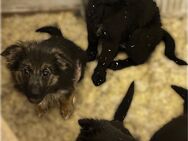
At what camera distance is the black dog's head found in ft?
7.16

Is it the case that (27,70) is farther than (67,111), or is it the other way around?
(67,111)

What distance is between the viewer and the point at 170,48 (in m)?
2.68

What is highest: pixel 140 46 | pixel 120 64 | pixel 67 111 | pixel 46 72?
pixel 46 72

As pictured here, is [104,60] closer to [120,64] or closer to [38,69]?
[120,64]

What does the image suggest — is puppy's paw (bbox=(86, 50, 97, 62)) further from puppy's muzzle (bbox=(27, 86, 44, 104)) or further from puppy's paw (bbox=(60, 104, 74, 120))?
puppy's muzzle (bbox=(27, 86, 44, 104))

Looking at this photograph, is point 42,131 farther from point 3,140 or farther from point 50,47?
point 3,140

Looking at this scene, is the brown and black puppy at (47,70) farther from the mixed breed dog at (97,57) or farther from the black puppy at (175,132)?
the black puppy at (175,132)

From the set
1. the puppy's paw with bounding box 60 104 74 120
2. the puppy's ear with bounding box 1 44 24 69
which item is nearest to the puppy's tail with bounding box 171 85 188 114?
the puppy's paw with bounding box 60 104 74 120

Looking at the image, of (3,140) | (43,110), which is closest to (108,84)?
(43,110)

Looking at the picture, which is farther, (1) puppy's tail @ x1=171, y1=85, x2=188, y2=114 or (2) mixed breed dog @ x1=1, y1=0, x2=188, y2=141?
(1) puppy's tail @ x1=171, y1=85, x2=188, y2=114

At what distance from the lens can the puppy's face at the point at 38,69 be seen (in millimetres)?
2180

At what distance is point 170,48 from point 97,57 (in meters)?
0.43

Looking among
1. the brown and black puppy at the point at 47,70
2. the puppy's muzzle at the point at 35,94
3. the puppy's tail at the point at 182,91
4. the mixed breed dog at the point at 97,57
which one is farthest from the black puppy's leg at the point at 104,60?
the puppy's muzzle at the point at 35,94

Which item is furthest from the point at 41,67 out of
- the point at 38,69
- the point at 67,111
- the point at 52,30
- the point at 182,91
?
the point at 182,91
